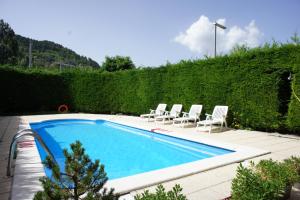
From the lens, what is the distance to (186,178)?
4.64m

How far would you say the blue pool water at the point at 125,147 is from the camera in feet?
23.0

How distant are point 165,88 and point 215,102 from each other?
3.62 m

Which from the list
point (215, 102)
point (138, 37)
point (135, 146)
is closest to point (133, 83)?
point (138, 37)

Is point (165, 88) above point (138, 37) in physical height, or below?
below

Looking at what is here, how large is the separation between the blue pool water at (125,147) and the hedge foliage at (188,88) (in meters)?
3.17

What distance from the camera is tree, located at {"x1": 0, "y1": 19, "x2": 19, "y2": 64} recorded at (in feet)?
175

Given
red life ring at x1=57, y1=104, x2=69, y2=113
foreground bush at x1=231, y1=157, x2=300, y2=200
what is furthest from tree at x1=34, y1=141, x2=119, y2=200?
red life ring at x1=57, y1=104, x2=69, y2=113

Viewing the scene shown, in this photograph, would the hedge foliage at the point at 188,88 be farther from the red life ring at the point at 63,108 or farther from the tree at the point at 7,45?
the tree at the point at 7,45

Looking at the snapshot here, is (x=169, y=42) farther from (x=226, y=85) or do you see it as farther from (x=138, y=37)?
(x=226, y=85)

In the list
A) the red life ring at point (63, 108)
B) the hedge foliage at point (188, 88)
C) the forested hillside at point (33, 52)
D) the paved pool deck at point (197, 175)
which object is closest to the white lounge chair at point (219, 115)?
the hedge foliage at point (188, 88)

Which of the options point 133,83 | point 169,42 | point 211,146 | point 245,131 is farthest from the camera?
point 169,42

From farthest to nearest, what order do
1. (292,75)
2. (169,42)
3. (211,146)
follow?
(169,42) → (292,75) → (211,146)

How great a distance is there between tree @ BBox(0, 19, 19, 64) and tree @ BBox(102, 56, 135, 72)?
3048cm

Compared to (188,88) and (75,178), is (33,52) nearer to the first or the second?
(188,88)
